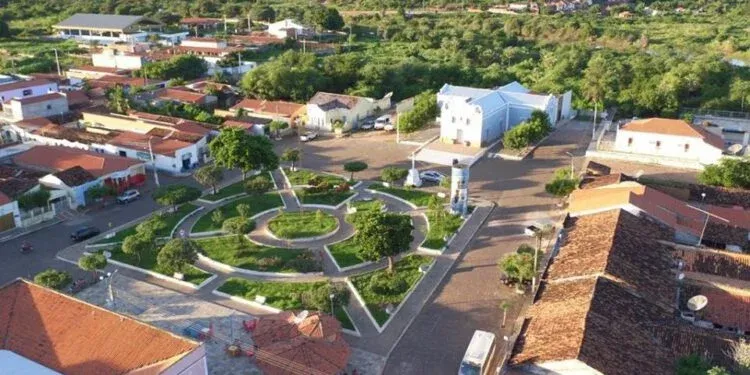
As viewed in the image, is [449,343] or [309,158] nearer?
[449,343]

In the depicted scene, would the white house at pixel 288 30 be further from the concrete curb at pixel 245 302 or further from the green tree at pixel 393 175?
the concrete curb at pixel 245 302

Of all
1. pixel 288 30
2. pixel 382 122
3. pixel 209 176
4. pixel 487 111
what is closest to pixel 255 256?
pixel 209 176

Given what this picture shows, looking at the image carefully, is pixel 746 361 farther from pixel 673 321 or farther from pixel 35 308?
pixel 35 308

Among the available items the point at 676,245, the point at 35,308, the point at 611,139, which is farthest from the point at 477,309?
the point at 611,139

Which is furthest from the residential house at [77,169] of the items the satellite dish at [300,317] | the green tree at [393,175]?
the satellite dish at [300,317]

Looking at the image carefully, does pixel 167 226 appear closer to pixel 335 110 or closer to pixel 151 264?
pixel 151 264

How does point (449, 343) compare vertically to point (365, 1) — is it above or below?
below
